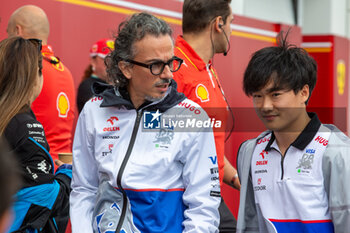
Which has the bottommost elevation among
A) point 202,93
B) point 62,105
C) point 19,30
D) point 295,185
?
point 295,185

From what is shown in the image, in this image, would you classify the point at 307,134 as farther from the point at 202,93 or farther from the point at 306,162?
the point at 202,93

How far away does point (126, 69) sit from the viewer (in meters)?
2.70

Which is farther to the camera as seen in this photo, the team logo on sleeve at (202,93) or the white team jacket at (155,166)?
the team logo on sleeve at (202,93)

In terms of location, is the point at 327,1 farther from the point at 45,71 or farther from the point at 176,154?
the point at 176,154

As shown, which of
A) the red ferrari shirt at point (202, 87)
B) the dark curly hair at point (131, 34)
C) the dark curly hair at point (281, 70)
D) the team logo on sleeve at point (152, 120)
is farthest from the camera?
the red ferrari shirt at point (202, 87)

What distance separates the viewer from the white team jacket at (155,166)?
238 centimetres

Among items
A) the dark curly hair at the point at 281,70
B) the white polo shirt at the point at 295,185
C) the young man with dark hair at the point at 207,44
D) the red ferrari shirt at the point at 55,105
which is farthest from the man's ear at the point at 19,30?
the white polo shirt at the point at 295,185

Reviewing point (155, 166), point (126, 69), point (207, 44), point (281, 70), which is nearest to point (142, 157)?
point (155, 166)

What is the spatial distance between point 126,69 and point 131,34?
0.16 m

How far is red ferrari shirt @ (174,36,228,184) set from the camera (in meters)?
3.53

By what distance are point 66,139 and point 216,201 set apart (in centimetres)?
188

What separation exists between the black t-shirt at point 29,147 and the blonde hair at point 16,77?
5 centimetres

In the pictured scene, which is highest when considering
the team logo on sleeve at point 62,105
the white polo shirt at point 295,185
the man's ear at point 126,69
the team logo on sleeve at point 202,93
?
the man's ear at point 126,69

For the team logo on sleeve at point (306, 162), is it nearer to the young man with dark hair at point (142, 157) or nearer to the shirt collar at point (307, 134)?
the shirt collar at point (307, 134)
